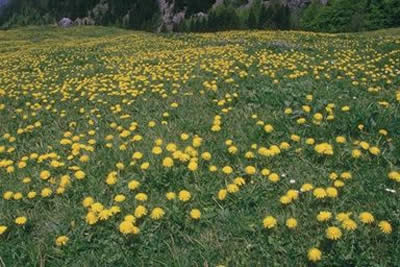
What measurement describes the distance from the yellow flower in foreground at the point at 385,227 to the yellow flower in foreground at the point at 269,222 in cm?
90

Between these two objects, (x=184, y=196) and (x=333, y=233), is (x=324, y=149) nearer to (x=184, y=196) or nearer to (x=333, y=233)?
(x=333, y=233)

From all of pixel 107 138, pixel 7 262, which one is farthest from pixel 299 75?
pixel 7 262

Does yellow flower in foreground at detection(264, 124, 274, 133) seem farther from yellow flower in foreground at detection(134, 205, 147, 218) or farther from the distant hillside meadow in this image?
the distant hillside meadow

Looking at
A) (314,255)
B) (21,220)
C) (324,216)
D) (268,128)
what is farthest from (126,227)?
→ (268,128)

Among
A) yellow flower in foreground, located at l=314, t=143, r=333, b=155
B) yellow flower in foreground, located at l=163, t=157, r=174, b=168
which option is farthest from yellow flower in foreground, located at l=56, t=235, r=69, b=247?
yellow flower in foreground, located at l=314, t=143, r=333, b=155

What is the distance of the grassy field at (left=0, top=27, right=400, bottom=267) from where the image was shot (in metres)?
3.66

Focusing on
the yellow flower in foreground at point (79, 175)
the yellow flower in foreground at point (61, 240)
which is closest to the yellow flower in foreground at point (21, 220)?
the yellow flower in foreground at point (61, 240)

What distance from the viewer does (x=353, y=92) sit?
7.60 metres

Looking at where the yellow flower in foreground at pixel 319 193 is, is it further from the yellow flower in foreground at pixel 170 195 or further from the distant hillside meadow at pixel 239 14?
the distant hillside meadow at pixel 239 14

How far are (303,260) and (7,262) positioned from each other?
2.66 m

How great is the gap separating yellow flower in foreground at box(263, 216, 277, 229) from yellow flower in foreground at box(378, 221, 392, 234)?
0.90m

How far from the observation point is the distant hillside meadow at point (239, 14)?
73.5 metres

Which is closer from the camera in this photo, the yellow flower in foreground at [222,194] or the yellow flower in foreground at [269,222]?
the yellow flower in foreground at [269,222]

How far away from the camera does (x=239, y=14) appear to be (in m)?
110
